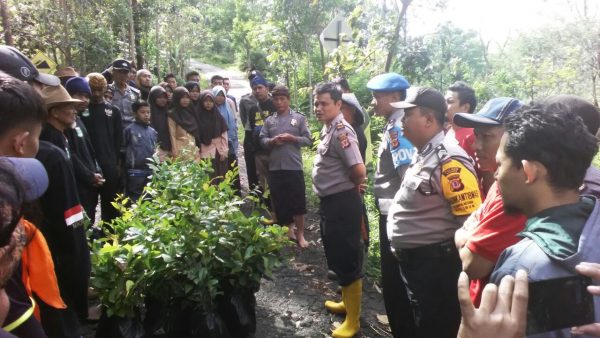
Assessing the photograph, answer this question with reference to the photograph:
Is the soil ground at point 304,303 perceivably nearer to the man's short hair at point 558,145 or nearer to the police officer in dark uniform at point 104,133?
the police officer in dark uniform at point 104,133

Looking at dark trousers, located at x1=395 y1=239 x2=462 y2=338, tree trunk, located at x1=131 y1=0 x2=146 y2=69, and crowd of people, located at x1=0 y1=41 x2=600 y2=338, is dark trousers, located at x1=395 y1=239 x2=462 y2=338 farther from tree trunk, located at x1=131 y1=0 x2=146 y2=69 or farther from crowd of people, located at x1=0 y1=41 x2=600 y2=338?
tree trunk, located at x1=131 y1=0 x2=146 y2=69

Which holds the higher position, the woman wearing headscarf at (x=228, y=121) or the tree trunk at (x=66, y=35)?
the tree trunk at (x=66, y=35)

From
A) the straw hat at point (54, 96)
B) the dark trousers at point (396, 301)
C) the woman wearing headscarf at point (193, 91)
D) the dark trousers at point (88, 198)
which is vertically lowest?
the dark trousers at point (396, 301)

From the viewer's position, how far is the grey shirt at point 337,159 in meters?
3.54

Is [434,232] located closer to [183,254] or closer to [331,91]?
[183,254]

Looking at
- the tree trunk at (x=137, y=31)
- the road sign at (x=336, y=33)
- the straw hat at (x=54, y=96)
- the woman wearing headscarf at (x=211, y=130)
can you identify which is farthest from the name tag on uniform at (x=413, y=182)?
the tree trunk at (x=137, y=31)

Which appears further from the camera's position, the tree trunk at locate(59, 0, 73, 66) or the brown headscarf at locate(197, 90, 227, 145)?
the tree trunk at locate(59, 0, 73, 66)

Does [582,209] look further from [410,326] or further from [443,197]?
[410,326]

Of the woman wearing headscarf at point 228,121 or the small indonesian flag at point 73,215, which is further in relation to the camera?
the woman wearing headscarf at point 228,121

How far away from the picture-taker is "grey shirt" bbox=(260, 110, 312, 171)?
5.11 m

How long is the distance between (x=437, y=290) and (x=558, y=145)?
1.30 metres

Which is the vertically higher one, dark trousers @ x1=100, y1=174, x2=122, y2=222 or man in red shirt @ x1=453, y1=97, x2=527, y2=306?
man in red shirt @ x1=453, y1=97, x2=527, y2=306

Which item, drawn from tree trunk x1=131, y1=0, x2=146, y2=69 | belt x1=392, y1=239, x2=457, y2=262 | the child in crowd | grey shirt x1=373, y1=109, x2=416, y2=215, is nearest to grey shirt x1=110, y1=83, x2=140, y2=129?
the child in crowd

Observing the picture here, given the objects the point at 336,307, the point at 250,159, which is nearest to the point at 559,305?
the point at 336,307
